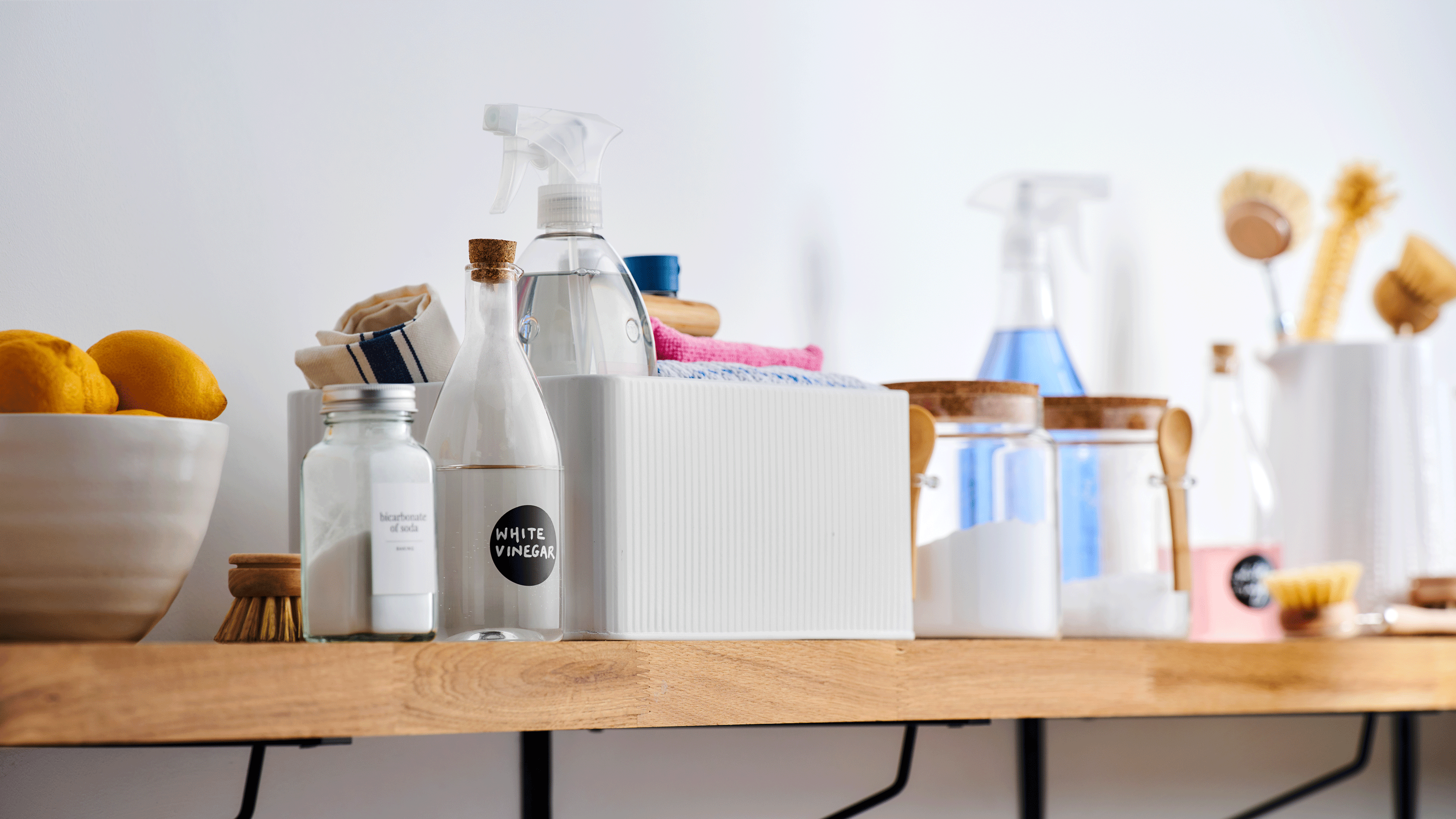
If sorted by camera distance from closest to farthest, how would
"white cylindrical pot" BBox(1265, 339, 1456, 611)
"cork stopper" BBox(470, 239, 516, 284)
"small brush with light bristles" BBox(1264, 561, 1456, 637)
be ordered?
1. "cork stopper" BBox(470, 239, 516, 284)
2. "small brush with light bristles" BBox(1264, 561, 1456, 637)
3. "white cylindrical pot" BBox(1265, 339, 1456, 611)

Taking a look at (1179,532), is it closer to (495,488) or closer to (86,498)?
(495,488)

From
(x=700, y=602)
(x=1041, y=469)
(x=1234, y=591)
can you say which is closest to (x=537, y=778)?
(x=700, y=602)

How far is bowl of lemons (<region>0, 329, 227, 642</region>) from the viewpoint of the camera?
0.45 m

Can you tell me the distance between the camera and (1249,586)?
0.77 metres

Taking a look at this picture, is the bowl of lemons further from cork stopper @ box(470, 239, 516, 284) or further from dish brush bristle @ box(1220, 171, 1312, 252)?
dish brush bristle @ box(1220, 171, 1312, 252)

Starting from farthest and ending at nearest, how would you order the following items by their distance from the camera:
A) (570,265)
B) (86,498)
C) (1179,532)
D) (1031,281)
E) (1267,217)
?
(1267,217) → (1031,281) → (1179,532) → (570,265) → (86,498)

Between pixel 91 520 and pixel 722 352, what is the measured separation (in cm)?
29

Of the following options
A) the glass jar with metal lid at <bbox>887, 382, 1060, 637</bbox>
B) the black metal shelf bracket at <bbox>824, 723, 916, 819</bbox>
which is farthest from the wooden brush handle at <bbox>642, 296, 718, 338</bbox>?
the black metal shelf bracket at <bbox>824, 723, 916, 819</bbox>

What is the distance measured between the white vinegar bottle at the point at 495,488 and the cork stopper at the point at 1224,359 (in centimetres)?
54

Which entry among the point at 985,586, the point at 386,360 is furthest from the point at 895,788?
the point at 386,360

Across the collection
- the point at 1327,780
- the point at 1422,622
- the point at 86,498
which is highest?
the point at 86,498

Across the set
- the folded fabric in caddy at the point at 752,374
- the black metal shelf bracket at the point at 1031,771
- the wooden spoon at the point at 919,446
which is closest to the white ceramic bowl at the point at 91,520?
the folded fabric in caddy at the point at 752,374

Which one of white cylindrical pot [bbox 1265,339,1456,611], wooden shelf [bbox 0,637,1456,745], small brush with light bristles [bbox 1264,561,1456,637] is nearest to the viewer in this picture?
wooden shelf [bbox 0,637,1456,745]

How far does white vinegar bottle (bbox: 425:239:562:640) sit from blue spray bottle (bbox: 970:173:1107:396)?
377mm
